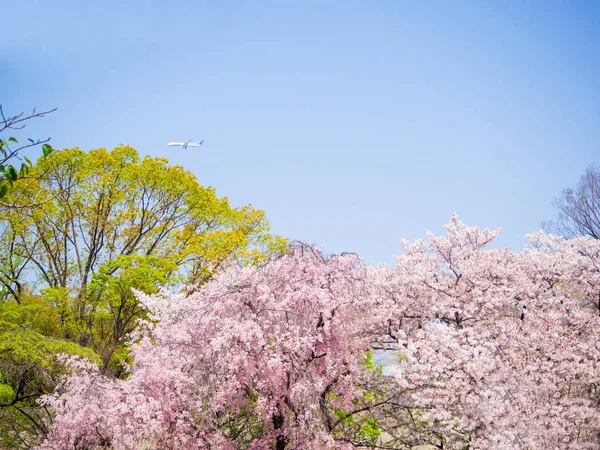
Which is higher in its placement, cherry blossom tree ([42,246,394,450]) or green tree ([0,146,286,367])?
green tree ([0,146,286,367])

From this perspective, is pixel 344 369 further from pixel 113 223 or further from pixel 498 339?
pixel 113 223

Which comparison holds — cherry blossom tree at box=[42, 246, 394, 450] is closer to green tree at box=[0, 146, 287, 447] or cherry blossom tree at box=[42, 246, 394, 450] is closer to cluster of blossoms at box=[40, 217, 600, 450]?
cluster of blossoms at box=[40, 217, 600, 450]

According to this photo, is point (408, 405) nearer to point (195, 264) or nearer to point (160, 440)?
point (160, 440)

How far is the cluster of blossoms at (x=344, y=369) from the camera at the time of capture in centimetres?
750

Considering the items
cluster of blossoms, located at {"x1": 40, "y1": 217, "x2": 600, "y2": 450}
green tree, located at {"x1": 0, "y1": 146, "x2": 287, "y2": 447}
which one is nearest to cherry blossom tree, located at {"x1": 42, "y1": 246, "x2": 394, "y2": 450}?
cluster of blossoms, located at {"x1": 40, "y1": 217, "x2": 600, "y2": 450}

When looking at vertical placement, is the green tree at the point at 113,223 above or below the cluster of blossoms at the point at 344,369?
above

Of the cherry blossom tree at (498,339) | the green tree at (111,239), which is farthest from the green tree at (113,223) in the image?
the cherry blossom tree at (498,339)

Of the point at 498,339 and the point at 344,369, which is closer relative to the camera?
the point at 344,369

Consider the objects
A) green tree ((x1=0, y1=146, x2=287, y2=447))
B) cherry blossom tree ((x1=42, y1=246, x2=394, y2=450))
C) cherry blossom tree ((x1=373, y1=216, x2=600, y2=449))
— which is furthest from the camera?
green tree ((x1=0, y1=146, x2=287, y2=447))

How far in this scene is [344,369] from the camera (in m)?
8.24

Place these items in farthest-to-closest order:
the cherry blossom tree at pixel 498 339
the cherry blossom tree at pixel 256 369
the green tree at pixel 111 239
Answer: the green tree at pixel 111 239 → the cherry blossom tree at pixel 256 369 → the cherry blossom tree at pixel 498 339

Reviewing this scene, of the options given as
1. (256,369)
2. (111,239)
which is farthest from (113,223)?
(256,369)

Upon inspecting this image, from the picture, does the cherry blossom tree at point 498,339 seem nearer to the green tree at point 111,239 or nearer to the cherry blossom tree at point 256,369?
the cherry blossom tree at point 256,369

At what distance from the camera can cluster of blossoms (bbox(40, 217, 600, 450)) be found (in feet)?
24.6
